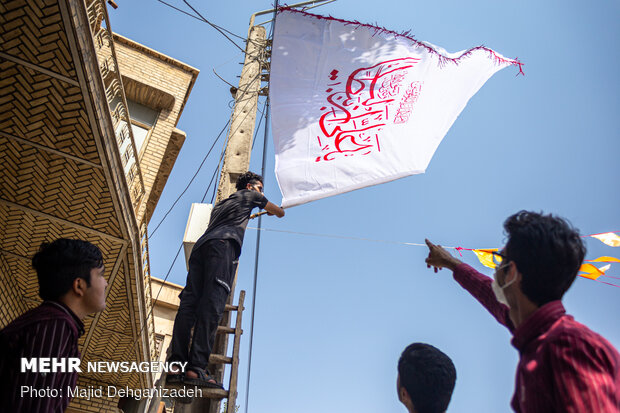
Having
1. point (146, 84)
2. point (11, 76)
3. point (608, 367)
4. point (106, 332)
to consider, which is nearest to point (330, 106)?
point (11, 76)

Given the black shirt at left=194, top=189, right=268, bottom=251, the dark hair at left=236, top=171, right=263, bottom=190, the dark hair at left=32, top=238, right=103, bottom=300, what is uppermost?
the dark hair at left=236, top=171, right=263, bottom=190

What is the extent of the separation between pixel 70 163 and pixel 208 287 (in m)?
3.32

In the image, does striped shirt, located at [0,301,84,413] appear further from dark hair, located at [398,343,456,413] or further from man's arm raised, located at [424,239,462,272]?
man's arm raised, located at [424,239,462,272]

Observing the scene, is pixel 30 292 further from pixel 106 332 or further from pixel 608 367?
pixel 608 367

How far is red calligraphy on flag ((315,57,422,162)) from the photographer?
5188 mm

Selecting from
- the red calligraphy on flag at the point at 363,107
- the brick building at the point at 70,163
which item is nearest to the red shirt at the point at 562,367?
the red calligraphy on flag at the point at 363,107

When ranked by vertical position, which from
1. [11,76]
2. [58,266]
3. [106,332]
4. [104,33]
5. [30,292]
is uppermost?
[104,33]

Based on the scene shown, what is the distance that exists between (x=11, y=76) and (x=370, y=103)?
4.11m

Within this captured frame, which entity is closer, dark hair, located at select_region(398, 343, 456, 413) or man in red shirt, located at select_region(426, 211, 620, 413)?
man in red shirt, located at select_region(426, 211, 620, 413)

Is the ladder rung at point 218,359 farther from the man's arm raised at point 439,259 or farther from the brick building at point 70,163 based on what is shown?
the brick building at point 70,163

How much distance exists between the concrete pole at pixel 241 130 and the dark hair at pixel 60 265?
241cm

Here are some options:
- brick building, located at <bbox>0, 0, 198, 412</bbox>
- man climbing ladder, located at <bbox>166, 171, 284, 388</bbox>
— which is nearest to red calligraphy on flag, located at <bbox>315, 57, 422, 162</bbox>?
man climbing ladder, located at <bbox>166, 171, 284, 388</bbox>

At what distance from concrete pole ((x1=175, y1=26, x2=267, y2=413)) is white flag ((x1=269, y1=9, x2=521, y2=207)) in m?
0.55

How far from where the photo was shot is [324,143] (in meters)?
5.14
